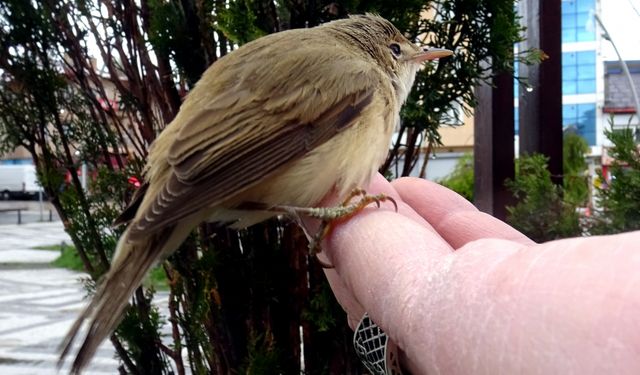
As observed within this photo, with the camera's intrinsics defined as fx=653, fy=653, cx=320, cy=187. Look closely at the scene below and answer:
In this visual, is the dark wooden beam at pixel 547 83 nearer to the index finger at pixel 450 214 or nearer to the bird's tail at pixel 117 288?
the index finger at pixel 450 214

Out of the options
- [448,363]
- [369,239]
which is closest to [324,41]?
[369,239]

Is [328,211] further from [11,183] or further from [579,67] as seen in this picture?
[11,183]

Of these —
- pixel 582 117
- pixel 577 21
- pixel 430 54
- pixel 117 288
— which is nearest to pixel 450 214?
pixel 430 54

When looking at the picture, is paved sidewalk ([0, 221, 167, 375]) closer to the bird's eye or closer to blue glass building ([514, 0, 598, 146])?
the bird's eye

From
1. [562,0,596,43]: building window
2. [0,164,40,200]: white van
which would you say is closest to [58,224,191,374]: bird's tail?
[562,0,596,43]: building window

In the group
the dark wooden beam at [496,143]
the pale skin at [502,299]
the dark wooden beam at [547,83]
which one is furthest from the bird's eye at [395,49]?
the pale skin at [502,299]

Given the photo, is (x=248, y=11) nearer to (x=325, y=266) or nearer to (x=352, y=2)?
(x=352, y=2)
